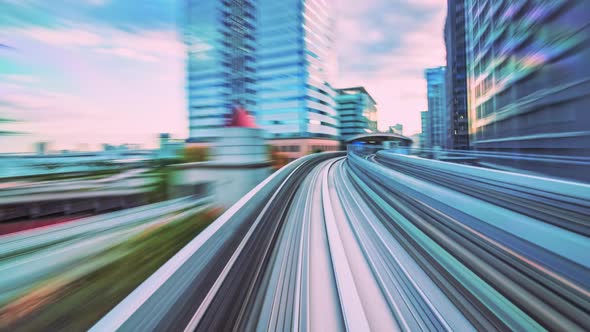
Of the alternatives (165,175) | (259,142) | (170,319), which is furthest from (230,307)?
(165,175)

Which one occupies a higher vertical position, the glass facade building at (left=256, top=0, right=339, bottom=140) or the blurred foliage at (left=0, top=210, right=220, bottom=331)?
the glass facade building at (left=256, top=0, right=339, bottom=140)

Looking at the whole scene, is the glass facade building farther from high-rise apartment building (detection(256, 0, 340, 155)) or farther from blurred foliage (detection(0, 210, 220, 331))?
blurred foliage (detection(0, 210, 220, 331))

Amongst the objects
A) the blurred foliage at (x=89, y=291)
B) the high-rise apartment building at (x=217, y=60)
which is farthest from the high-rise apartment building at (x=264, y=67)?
the blurred foliage at (x=89, y=291)

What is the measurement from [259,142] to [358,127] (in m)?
64.2

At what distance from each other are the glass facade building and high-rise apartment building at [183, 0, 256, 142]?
249 centimetres

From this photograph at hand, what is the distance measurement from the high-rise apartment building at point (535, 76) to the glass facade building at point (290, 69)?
3325 centimetres

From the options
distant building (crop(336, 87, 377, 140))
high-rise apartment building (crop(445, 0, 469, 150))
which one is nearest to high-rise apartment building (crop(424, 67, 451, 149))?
distant building (crop(336, 87, 377, 140))

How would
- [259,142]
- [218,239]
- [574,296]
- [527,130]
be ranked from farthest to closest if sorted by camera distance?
[259,142] < [527,130] < [218,239] < [574,296]

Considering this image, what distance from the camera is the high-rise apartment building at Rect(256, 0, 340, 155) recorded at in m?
45.9

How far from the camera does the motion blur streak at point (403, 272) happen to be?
4.98ft

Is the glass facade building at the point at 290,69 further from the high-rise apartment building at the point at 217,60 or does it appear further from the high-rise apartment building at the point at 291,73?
the high-rise apartment building at the point at 217,60

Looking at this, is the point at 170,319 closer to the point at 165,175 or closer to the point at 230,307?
the point at 230,307

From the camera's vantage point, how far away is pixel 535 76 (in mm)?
8266

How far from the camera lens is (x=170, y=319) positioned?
1319mm
